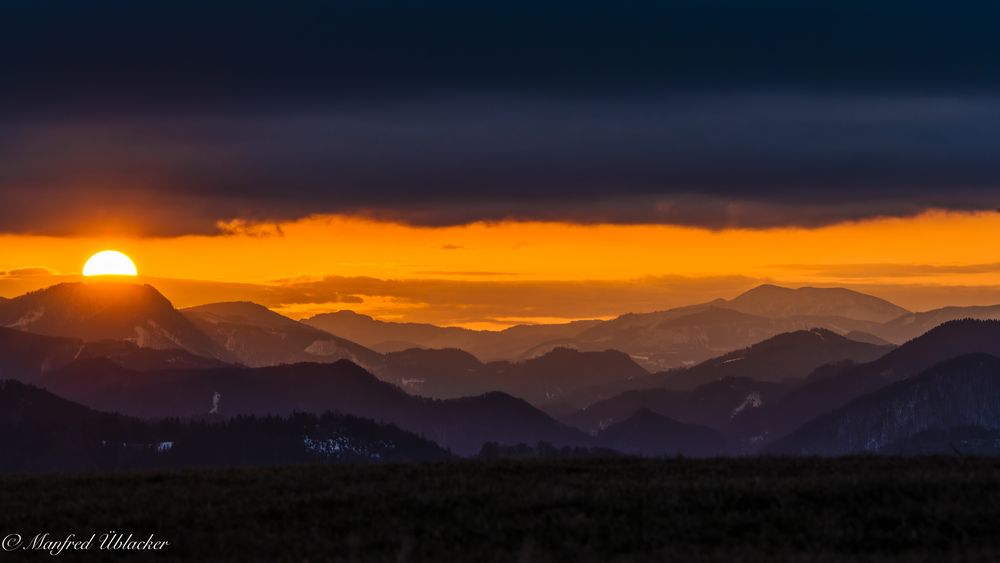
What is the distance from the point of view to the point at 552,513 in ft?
106

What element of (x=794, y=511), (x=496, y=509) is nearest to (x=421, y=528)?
(x=496, y=509)

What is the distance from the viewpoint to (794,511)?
1268 inches

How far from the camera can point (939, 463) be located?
3834 centimetres

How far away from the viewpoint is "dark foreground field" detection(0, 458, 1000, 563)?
97.8 ft

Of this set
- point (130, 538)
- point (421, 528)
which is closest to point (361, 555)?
point (421, 528)

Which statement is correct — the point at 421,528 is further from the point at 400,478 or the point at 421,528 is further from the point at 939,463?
the point at 939,463

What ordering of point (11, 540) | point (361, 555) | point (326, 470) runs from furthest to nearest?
point (326, 470) < point (11, 540) < point (361, 555)

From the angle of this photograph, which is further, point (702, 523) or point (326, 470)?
point (326, 470)

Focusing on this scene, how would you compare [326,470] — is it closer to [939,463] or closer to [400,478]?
[400,478]

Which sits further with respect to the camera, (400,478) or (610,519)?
(400,478)

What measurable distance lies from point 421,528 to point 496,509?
6.73 ft

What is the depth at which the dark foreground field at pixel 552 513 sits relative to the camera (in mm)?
29812

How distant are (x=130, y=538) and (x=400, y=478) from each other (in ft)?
27.9

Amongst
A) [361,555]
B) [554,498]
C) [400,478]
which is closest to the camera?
[361,555]
